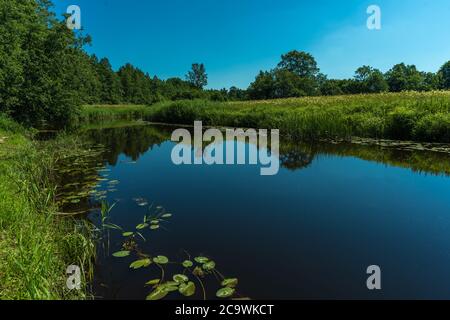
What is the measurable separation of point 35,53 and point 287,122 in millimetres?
15283

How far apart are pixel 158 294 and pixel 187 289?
1.13ft

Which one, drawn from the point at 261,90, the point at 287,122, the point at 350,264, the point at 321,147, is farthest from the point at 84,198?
the point at 261,90

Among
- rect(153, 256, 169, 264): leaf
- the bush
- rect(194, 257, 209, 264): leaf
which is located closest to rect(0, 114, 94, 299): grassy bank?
rect(153, 256, 169, 264): leaf

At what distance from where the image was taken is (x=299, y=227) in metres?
5.78

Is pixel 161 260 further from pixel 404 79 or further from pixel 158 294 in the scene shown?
pixel 404 79

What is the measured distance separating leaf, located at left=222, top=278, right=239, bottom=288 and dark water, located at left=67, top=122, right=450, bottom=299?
0.08 meters

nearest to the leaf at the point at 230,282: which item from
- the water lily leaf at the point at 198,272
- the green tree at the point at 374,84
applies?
the water lily leaf at the point at 198,272

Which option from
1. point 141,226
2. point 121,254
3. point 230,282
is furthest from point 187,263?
point 141,226

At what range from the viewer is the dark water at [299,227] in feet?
13.3

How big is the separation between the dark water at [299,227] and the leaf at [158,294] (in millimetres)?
115

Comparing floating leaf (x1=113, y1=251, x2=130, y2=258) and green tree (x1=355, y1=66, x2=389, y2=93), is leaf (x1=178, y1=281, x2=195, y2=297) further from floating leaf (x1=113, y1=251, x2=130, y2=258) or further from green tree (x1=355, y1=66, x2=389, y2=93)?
green tree (x1=355, y1=66, x2=389, y2=93)

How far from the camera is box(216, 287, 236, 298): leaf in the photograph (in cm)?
378

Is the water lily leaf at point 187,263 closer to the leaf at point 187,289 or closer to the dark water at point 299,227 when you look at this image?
the dark water at point 299,227
